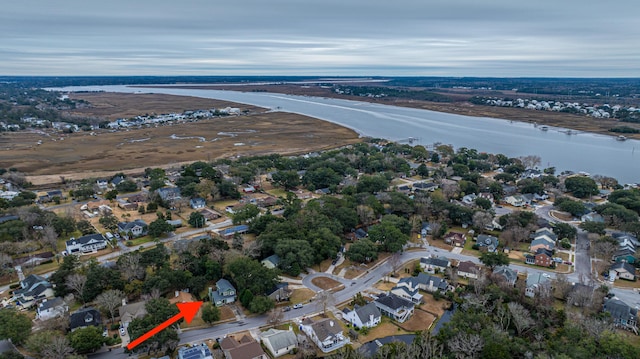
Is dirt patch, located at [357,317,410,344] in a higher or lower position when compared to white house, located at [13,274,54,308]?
lower

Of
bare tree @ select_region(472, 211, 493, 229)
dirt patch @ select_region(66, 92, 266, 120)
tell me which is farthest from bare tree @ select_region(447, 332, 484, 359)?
dirt patch @ select_region(66, 92, 266, 120)

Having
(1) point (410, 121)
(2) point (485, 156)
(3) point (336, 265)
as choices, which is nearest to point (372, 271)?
(3) point (336, 265)

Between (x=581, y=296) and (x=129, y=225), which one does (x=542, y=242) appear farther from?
(x=129, y=225)

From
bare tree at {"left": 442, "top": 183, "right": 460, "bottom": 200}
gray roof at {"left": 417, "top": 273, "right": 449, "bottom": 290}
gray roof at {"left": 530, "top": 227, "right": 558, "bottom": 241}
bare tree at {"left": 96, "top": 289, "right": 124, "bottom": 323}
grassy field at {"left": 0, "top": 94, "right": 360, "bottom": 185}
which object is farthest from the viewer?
grassy field at {"left": 0, "top": 94, "right": 360, "bottom": 185}

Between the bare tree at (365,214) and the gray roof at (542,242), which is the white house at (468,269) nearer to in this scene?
the gray roof at (542,242)

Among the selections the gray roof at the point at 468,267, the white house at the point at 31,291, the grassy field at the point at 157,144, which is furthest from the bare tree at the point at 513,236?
the grassy field at the point at 157,144

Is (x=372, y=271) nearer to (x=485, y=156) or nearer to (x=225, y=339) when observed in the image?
(x=225, y=339)

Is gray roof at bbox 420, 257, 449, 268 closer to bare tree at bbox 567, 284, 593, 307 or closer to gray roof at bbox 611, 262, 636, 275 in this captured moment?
bare tree at bbox 567, 284, 593, 307
